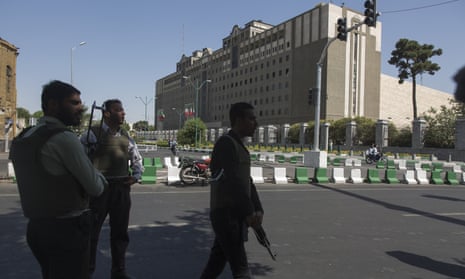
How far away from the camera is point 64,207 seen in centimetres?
221

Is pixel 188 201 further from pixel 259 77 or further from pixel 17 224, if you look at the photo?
pixel 259 77

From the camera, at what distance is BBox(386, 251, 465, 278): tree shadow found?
4.59 meters

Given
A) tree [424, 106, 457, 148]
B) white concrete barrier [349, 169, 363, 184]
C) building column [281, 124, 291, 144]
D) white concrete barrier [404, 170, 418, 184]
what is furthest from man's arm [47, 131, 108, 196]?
building column [281, 124, 291, 144]

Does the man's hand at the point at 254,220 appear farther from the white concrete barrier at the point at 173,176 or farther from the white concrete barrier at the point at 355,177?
the white concrete barrier at the point at 355,177

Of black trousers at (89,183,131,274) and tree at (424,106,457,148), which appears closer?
black trousers at (89,183,131,274)

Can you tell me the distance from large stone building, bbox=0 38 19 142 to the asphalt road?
2956cm

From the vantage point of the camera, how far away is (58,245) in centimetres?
218

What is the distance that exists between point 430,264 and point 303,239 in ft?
6.10

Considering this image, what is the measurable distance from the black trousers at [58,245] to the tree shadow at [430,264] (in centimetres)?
446

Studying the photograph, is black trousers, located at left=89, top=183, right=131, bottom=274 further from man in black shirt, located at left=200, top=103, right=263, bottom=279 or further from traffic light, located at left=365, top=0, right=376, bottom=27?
traffic light, located at left=365, top=0, right=376, bottom=27

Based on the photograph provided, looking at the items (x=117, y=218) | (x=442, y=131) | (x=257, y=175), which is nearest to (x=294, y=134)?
(x=442, y=131)

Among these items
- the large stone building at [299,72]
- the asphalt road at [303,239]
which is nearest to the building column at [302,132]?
the large stone building at [299,72]

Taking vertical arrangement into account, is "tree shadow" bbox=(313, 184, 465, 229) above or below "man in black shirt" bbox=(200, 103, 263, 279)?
below

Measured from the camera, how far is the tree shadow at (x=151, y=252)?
4180 mm
